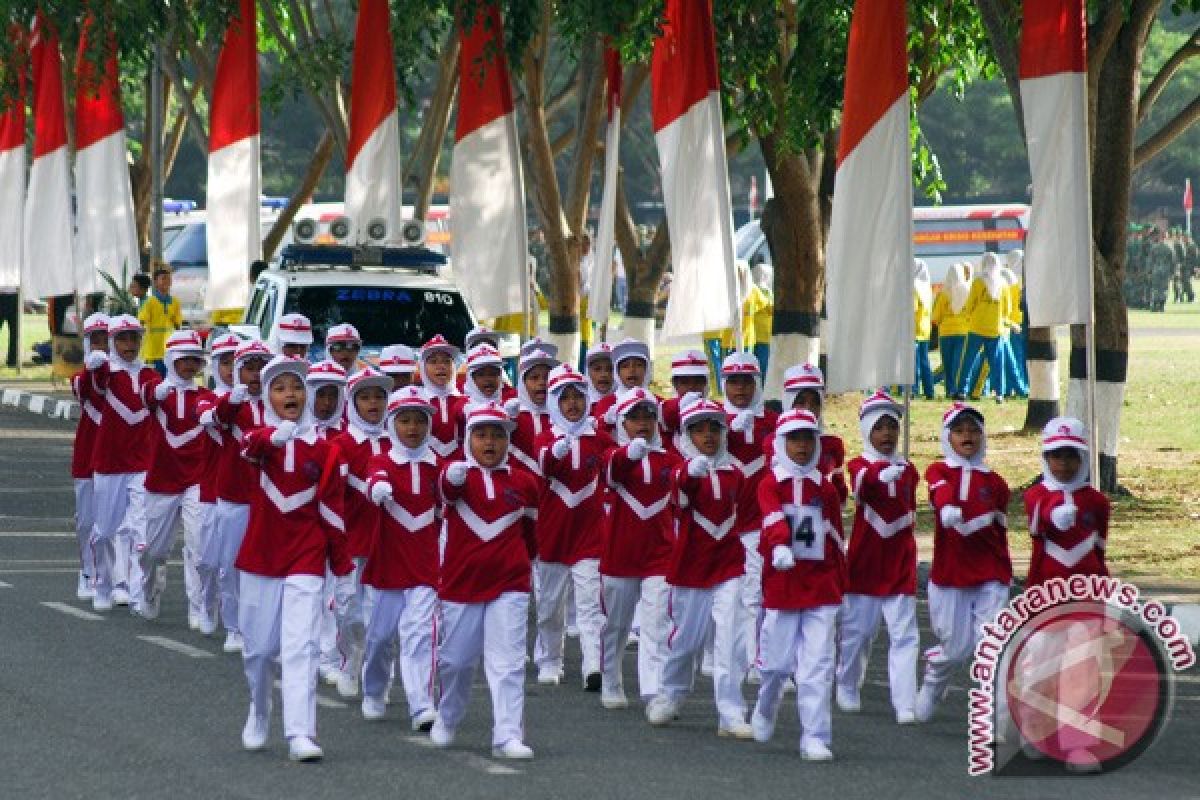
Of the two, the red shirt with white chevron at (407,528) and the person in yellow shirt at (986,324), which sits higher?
the person in yellow shirt at (986,324)

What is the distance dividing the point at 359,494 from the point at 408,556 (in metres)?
0.63

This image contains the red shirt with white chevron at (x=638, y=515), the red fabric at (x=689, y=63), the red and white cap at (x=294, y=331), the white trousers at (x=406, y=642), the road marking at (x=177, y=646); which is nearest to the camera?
the white trousers at (x=406, y=642)

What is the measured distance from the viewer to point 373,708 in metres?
12.3

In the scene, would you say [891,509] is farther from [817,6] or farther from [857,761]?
[817,6]

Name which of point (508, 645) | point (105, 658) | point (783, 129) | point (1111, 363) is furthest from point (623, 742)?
point (783, 129)

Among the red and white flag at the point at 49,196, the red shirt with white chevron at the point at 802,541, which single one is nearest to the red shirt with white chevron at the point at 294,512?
the red shirt with white chevron at the point at 802,541

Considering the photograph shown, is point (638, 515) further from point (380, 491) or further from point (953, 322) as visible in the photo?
point (953, 322)

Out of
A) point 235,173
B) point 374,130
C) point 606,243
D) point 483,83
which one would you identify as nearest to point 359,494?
point 606,243

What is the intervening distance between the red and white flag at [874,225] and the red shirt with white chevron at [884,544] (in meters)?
3.42

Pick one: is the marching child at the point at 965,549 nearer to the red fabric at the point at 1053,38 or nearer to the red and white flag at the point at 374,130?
the red fabric at the point at 1053,38

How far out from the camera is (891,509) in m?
12.6

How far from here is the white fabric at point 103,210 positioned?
2566 cm

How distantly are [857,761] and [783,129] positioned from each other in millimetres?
12736

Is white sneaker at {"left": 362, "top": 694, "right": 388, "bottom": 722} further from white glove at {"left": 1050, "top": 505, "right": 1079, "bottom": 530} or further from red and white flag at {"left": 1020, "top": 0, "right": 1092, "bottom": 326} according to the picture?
red and white flag at {"left": 1020, "top": 0, "right": 1092, "bottom": 326}
